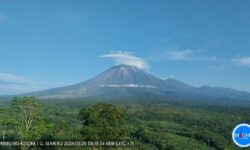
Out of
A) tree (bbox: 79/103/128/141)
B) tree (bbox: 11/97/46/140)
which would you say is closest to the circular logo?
tree (bbox: 79/103/128/141)

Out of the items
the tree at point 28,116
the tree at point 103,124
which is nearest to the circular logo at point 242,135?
the tree at point 103,124

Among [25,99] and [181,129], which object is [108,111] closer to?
[25,99]

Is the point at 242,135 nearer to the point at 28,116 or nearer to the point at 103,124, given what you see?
the point at 103,124

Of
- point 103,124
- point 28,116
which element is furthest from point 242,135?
point 28,116

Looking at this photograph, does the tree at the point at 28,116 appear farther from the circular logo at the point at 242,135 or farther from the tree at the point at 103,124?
the circular logo at the point at 242,135

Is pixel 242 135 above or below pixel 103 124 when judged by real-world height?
above
